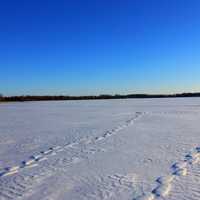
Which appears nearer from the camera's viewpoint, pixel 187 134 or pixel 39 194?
pixel 39 194

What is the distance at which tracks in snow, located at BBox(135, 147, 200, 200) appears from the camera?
352cm

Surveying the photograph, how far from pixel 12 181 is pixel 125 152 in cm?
271

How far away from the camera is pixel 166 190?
3693mm

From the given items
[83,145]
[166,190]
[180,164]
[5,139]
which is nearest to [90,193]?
[166,190]

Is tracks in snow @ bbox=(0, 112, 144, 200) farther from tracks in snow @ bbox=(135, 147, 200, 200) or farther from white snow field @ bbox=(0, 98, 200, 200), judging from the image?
tracks in snow @ bbox=(135, 147, 200, 200)

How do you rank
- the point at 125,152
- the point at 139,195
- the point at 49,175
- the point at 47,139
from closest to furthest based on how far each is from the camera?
the point at 139,195 → the point at 49,175 → the point at 125,152 → the point at 47,139

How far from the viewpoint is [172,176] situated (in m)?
4.32

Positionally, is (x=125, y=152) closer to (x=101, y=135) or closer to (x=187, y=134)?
(x=101, y=135)

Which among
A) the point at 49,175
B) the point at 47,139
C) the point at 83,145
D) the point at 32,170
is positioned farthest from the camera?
the point at 47,139

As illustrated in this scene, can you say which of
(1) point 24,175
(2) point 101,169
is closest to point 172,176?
(2) point 101,169

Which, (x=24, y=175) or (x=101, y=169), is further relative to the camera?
(x=101, y=169)

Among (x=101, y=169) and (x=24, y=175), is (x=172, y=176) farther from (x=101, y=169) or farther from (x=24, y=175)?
(x=24, y=175)

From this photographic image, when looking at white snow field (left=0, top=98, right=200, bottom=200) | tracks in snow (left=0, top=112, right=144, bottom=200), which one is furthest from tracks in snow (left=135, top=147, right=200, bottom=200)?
tracks in snow (left=0, top=112, right=144, bottom=200)

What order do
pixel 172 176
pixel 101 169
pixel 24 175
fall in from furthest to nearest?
pixel 101 169
pixel 24 175
pixel 172 176
